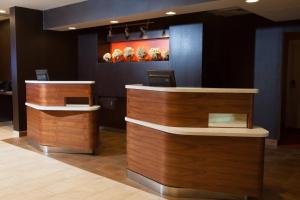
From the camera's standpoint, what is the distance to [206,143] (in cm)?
328

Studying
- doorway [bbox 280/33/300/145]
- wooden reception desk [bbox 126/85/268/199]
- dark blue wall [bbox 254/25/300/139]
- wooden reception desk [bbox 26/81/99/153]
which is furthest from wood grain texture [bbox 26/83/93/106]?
doorway [bbox 280/33/300/145]

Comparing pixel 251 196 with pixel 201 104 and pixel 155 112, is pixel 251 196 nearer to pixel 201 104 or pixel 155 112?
pixel 201 104

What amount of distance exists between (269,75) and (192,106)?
331cm

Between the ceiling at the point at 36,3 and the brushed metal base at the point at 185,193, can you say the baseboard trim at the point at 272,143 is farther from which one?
the ceiling at the point at 36,3

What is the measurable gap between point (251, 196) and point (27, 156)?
3.62m

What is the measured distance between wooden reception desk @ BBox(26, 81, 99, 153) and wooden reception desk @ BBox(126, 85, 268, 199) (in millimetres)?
1749

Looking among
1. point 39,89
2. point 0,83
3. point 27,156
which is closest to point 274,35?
point 39,89

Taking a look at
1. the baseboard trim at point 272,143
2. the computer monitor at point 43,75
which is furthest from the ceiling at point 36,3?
the baseboard trim at point 272,143

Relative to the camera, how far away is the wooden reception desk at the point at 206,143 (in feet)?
10.4

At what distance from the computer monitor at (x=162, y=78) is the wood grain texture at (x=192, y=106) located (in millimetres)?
185

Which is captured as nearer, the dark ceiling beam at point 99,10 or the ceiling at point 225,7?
the ceiling at point 225,7

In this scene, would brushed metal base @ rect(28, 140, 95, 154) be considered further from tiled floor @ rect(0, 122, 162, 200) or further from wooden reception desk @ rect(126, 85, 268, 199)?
wooden reception desk @ rect(126, 85, 268, 199)

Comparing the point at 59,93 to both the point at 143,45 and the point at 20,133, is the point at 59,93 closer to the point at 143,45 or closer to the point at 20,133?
the point at 20,133

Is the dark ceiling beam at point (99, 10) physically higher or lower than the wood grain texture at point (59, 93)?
higher
